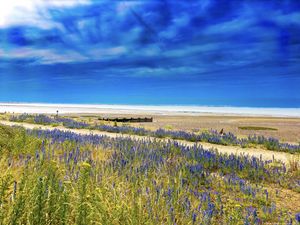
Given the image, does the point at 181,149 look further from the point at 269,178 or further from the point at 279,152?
the point at 279,152

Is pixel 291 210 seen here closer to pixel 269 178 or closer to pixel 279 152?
pixel 269 178

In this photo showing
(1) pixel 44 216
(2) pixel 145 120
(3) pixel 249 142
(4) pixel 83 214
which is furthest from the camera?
(2) pixel 145 120

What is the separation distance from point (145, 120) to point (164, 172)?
34.8 meters

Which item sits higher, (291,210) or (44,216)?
(44,216)

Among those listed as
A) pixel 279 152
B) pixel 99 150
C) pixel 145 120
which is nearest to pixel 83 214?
→ pixel 99 150

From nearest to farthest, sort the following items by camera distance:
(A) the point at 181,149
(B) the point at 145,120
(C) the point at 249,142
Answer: (A) the point at 181,149 < (C) the point at 249,142 < (B) the point at 145,120

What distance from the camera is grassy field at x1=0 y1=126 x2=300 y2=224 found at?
308 cm

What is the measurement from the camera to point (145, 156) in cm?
741

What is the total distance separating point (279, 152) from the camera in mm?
14227

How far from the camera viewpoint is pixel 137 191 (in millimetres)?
4754

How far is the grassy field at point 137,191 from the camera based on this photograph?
10.1ft

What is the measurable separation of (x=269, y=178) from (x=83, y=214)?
5.55m

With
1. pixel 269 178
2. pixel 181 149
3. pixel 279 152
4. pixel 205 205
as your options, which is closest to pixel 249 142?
pixel 279 152

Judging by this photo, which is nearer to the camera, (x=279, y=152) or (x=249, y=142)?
(x=279, y=152)
